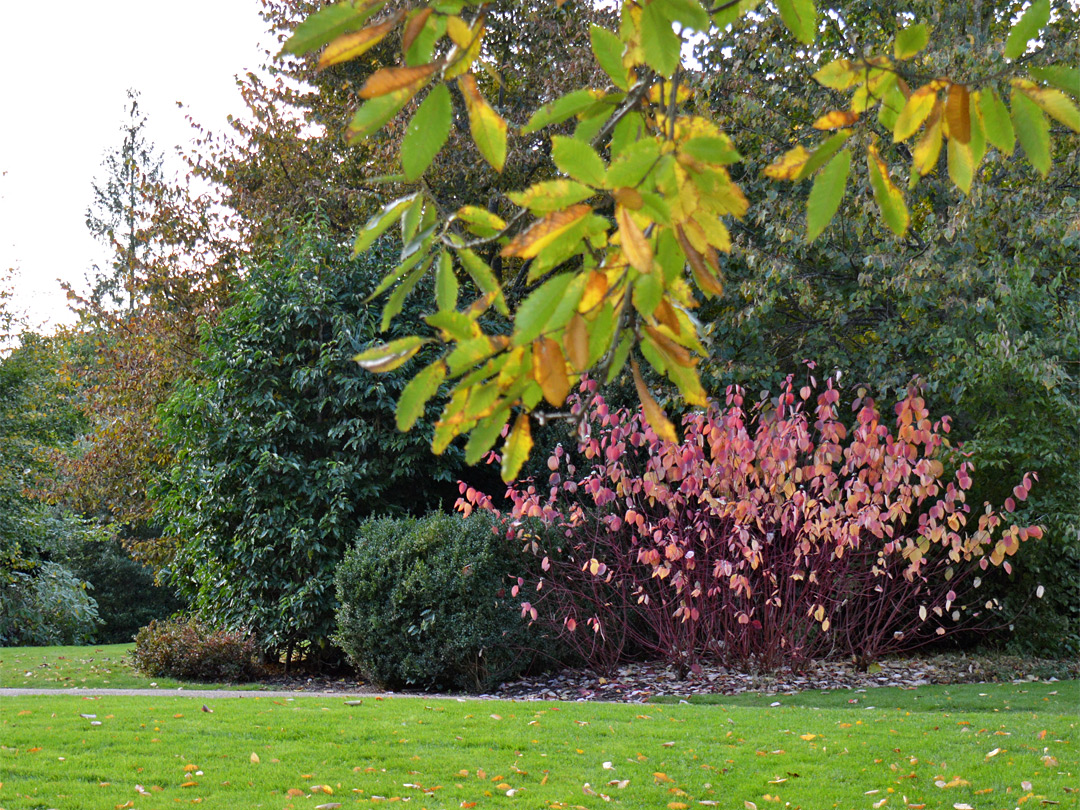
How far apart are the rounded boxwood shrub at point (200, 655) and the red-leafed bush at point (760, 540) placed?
285 centimetres

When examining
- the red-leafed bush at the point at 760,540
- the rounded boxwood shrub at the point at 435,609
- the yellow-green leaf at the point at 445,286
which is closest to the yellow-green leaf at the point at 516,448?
the yellow-green leaf at the point at 445,286

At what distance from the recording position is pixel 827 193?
1.42 meters

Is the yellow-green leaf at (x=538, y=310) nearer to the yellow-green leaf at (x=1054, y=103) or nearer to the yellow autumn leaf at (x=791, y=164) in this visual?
the yellow autumn leaf at (x=791, y=164)

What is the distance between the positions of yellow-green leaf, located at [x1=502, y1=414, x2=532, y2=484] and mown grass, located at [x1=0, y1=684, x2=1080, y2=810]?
10.6 ft

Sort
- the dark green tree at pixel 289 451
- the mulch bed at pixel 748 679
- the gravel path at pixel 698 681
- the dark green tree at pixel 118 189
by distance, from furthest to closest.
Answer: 1. the dark green tree at pixel 118 189
2. the dark green tree at pixel 289 451
3. the mulch bed at pixel 748 679
4. the gravel path at pixel 698 681

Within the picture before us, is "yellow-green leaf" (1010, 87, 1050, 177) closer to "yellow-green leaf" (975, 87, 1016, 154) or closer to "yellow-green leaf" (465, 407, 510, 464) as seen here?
"yellow-green leaf" (975, 87, 1016, 154)

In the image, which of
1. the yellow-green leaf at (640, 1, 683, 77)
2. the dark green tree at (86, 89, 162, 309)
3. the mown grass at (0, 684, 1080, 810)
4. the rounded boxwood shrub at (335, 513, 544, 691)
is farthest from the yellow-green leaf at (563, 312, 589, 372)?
the dark green tree at (86, 89, 162, 309)

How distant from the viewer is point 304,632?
9578 mm

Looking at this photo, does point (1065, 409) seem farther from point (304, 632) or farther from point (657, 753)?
point (304, 632)

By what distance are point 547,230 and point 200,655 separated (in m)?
9.03

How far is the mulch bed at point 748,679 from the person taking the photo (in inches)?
318

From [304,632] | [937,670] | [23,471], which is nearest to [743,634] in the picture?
[937,670]

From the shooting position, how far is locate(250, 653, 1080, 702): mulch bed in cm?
807

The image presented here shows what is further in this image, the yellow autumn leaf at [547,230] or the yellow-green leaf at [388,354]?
the yellow-green leaf at [388,354]
